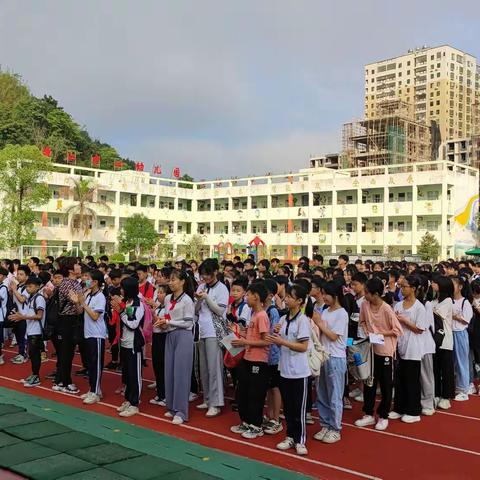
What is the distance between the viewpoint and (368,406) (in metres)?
5.66

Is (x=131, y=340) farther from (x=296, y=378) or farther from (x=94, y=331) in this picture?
(x=296, y=378)

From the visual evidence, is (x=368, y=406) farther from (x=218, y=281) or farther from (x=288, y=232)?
(x=288, y=232)

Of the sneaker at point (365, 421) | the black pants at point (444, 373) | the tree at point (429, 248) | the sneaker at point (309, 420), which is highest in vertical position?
the tree at point (429, 248)

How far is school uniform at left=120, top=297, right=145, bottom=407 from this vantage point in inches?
231

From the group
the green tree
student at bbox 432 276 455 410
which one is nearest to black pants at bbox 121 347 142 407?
student at bbox 432 276 455 410

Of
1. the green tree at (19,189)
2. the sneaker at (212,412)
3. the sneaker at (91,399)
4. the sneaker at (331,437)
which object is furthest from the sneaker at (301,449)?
the green tree at (19,189)

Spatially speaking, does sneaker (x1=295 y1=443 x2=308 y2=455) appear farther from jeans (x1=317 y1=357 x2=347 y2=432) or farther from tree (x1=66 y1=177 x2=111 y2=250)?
tree (x1=66 y1=177 x2=111 y2=250)

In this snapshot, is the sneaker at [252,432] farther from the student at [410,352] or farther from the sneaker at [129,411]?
the student at [410,352]

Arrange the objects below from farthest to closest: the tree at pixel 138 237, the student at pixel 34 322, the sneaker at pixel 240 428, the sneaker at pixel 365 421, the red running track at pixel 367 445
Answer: the tree at pixel 138 237 < the student at pixel 34 322 < the sneaker at pixel 365 421 < the sneaker at pixel 240 428 < the red running track at pixel 367 445

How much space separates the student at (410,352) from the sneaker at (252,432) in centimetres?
151

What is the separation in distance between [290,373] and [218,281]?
5.67 feet

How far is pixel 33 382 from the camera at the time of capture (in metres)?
7.12

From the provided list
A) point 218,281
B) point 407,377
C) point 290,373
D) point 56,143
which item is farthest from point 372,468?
point 56,143

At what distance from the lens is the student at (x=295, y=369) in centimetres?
482
